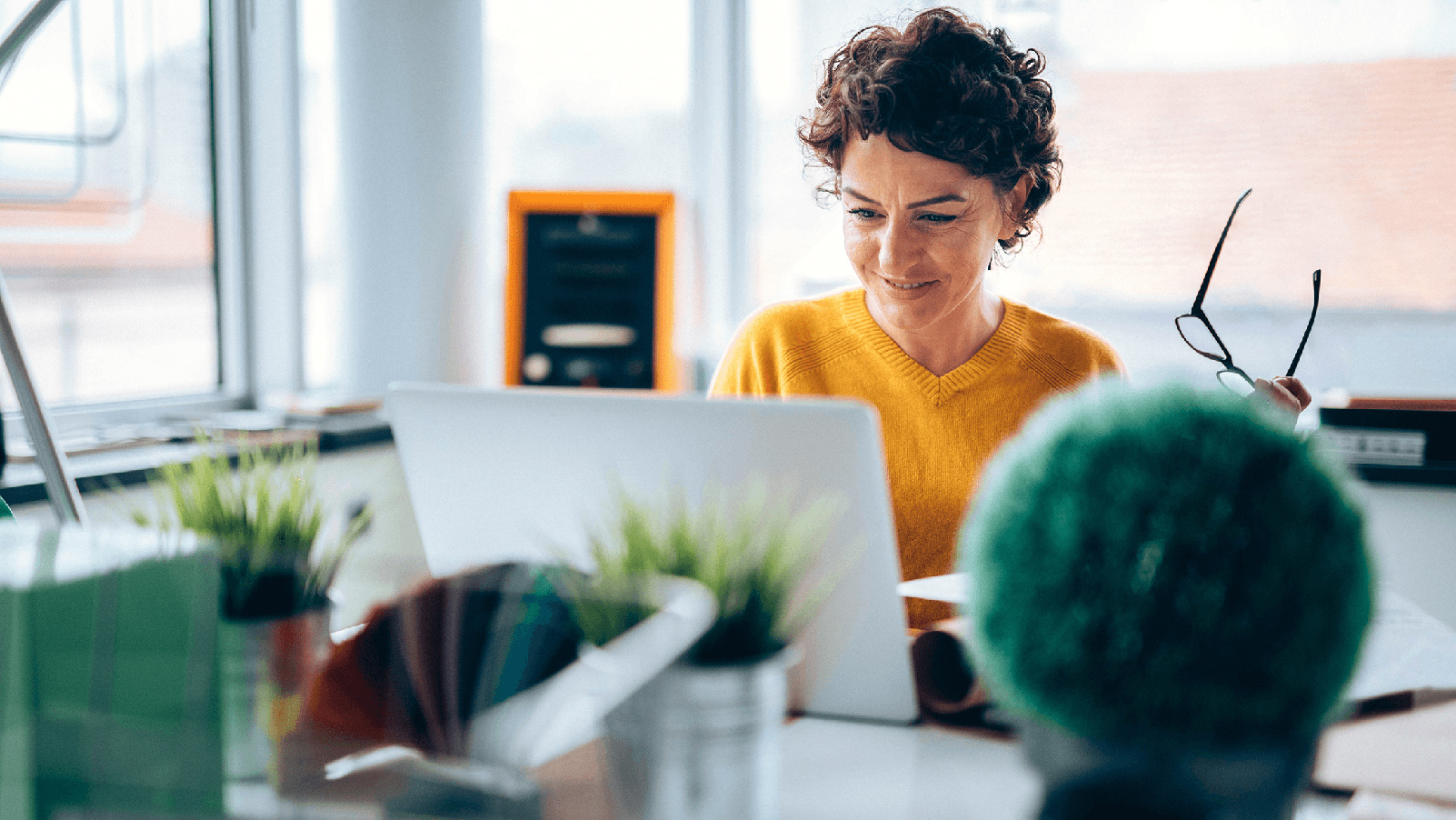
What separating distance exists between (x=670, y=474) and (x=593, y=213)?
2002mm

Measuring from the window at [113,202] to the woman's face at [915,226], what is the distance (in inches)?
57.1

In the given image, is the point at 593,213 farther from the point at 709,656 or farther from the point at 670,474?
the point at 709,656

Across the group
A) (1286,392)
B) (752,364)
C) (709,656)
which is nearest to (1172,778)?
(709,656)

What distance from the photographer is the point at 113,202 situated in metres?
2.20

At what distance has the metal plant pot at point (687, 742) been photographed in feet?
1.76

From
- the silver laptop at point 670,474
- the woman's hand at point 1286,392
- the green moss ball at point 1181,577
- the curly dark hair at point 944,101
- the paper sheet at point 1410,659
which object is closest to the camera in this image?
the green moss ball at point 1181,577

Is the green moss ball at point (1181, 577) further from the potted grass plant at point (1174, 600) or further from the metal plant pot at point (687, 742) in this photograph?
the metal plant pot at point (687, 742)

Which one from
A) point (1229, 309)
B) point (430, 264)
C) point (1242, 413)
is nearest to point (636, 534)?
point (1242, 413)

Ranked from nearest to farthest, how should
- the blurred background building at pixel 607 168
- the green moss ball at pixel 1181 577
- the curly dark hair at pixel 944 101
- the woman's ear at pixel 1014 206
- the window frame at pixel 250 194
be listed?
the green moss ball at pixel 1181 577 < the curly dark hair at pixel 944 101 < the woman's ear at pixel 1014 206 < the blurred background building at pixel 607 168 < the window frame at pixel 250 194

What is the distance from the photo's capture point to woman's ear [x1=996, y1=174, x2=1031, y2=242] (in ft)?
5.21

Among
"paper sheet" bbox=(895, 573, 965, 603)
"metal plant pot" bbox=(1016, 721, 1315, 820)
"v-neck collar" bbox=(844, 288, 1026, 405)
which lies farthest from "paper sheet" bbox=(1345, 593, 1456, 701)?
"v-neck collar" bbox=(844, 288, 1026, 405)

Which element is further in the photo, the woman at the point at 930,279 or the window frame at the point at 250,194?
the window frame at the point at 250,194

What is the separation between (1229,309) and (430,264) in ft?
6.37

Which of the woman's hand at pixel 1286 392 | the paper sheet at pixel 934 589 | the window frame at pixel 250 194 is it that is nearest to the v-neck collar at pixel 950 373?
the woman's hand at pixel 1286 392
